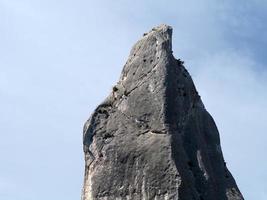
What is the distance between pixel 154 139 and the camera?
68.7 ft

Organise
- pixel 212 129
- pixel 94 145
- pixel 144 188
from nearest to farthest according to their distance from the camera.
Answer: pixel 144 188 < pixel 94 145 < pixel 212 129

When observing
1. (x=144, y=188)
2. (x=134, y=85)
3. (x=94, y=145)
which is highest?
(x=134, y=85)

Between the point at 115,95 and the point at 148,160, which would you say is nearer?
the point at 148,160

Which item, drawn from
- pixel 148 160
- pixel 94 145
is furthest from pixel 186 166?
pixel 94 145

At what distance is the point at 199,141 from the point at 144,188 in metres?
2.42

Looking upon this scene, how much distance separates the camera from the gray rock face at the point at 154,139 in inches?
810

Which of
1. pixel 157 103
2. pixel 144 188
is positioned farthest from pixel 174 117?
pixel 144 188

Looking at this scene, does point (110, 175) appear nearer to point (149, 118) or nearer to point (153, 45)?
point (149, 118)

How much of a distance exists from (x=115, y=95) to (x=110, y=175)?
261 centimetres

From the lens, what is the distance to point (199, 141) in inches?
869

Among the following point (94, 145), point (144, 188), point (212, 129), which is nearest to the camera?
point (144, 188)

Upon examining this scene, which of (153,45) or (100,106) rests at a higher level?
(153,45)

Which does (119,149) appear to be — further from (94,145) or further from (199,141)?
(199,141)

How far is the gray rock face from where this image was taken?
20578mm
